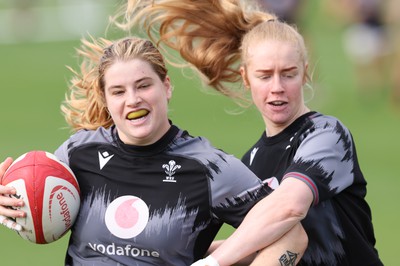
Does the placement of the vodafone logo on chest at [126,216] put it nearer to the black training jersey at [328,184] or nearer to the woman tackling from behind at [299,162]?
the woman tackling from behind at [299,162]

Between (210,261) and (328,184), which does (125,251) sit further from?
(328,184)

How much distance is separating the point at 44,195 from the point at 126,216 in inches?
16.9

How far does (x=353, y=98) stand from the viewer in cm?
1692

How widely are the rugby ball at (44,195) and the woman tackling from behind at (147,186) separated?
0.20 ft

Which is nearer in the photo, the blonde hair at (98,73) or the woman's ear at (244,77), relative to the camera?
the blonde hair at (98,73)

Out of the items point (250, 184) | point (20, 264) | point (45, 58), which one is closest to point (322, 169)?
point (250, 184)

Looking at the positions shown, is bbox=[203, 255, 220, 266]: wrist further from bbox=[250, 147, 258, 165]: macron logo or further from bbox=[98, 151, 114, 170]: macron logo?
bbox=[250, 147, 258, 165]: macron logo

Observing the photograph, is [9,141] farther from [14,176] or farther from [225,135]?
[14,176]

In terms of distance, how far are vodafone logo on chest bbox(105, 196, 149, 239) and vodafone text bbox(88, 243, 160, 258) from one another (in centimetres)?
6

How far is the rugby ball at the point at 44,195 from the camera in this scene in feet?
17.3

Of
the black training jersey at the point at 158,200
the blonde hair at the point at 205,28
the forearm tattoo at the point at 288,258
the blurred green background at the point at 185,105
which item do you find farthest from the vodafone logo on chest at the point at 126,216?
the blurred green background at the point at 185,105

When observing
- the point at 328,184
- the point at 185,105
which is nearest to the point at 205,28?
the point at 328,184

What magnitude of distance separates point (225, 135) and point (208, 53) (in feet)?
24.8

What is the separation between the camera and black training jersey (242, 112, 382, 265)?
532 cm
